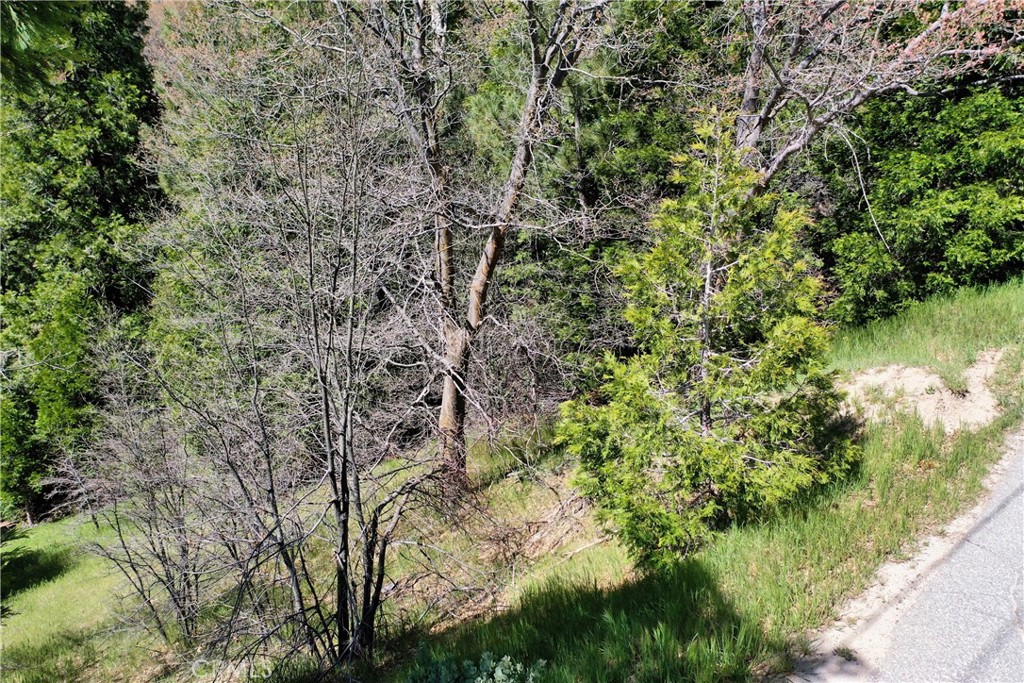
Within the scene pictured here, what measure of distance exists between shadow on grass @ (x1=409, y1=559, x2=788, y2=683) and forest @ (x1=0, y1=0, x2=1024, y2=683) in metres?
0.02

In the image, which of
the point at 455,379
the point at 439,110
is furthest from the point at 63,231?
the point at 455,379

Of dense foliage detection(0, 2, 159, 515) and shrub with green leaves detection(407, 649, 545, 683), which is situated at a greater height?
dense foliage detection(0, 2, 159, 515)

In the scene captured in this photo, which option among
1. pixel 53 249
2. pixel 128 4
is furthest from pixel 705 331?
pixel 128 4

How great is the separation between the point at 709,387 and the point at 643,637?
186cm

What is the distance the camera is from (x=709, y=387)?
4.35m

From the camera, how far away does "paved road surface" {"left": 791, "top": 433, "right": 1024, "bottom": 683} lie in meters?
2.91

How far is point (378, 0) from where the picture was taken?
7.47 meters

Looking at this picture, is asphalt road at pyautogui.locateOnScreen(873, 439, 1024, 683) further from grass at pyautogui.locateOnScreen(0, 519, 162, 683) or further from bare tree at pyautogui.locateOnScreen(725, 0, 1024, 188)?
grass at pyautogui.locateOnScreen(0, 519, 162, 683)

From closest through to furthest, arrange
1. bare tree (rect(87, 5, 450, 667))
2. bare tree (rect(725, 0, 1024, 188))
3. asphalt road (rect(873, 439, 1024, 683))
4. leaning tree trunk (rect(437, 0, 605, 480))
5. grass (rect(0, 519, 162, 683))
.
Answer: asphalt road (rect(873, 439, 1024, 683)) < bare tree (rect(87, 5, 450, 667)) < bare tree (rect(725, 0, 1024, 188)) < leaning tree trunk (rect(437, 0, 605, 480)) < grass (rect(0, 519, 162, 683))

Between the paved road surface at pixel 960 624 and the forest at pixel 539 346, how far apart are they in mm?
263

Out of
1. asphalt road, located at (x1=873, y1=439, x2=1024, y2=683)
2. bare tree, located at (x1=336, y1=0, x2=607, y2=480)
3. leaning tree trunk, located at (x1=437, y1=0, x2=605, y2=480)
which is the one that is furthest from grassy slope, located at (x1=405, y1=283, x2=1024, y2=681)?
bare tree, located at (x1=336, y1=0, x2=607, y2=480)

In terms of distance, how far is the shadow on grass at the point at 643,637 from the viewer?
296 centimetres

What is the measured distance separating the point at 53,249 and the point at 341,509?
18.0 m

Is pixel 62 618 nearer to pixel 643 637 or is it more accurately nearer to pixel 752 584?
pixel 643 637
